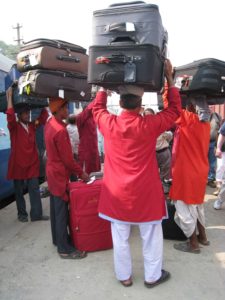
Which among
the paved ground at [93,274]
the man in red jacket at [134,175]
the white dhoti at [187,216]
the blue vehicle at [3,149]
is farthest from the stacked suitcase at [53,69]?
the blue vehicle at [3,149]

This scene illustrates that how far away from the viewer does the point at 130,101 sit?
3.05m

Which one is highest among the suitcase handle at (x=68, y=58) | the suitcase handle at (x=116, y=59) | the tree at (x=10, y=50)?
the tree at (x=10, y=50)

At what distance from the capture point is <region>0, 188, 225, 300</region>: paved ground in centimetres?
316

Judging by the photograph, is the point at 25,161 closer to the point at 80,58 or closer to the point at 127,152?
the point at 80,58

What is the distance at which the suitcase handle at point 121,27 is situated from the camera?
2.73 metres

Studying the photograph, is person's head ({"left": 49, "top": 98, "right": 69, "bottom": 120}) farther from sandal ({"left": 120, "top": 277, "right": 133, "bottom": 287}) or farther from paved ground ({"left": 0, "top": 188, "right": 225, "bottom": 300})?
sandal ({"left": 120, "top": 277, "right": 133, "bottom": 287})

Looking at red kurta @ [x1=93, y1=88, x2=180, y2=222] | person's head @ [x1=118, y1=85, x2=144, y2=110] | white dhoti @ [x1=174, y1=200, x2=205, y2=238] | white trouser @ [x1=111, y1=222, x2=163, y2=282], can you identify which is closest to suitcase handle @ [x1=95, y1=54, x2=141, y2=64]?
person's head @ [x1=118, y1=85, x2=144, y2=110]

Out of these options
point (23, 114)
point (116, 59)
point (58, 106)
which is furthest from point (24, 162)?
point (116, 59)

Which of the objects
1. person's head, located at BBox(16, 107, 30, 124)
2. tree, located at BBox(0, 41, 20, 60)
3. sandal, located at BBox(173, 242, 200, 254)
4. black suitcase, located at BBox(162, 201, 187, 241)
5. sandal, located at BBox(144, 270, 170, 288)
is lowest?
sandal, located at BBox(173, 242, 200, 254)

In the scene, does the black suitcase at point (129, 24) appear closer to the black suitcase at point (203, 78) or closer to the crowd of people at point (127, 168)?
the crowd of people at point (127, 168)

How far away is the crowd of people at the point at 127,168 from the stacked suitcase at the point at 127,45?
217 millimetres

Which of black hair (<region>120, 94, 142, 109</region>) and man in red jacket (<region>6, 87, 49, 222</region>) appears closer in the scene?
black hair (<region>120, 94, 142, 109</region>)

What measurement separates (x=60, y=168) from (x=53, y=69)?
1045 mm

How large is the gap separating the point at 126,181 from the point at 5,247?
2.05m
